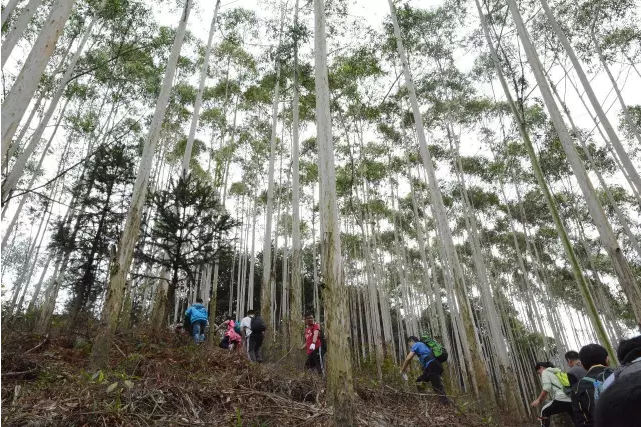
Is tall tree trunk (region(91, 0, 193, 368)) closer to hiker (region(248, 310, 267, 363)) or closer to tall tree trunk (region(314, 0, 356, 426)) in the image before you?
tall tree trunk (region(314, 0, 356, 426))

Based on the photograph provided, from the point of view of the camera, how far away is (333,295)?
138 inches

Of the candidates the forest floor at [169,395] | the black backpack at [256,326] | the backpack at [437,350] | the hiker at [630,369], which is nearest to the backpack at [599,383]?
the hiker at [630,369]

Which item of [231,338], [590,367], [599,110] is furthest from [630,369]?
[599,110]

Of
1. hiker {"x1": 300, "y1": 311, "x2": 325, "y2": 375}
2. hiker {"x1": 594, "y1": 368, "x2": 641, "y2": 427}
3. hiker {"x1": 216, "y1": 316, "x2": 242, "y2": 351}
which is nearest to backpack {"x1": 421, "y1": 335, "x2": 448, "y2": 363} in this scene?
hiker {"x1": 300, "y1": 311, "x2": 325, "y2": 375}

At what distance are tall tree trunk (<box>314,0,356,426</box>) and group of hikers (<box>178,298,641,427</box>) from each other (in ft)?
5.99

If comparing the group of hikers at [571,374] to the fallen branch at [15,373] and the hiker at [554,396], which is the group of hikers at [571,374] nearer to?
the hiker at [554,396]

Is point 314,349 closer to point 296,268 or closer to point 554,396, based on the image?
point 296,268

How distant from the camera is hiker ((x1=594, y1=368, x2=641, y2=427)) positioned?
1.04 metres

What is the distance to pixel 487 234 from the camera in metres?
22.5

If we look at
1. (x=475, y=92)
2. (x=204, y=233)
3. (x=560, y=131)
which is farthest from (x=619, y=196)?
(x=204, y=233)

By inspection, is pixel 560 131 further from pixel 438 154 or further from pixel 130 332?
pixel 438 154

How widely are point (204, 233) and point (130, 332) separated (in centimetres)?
316

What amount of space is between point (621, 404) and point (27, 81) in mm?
3876

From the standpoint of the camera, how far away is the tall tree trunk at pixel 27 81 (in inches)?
104
